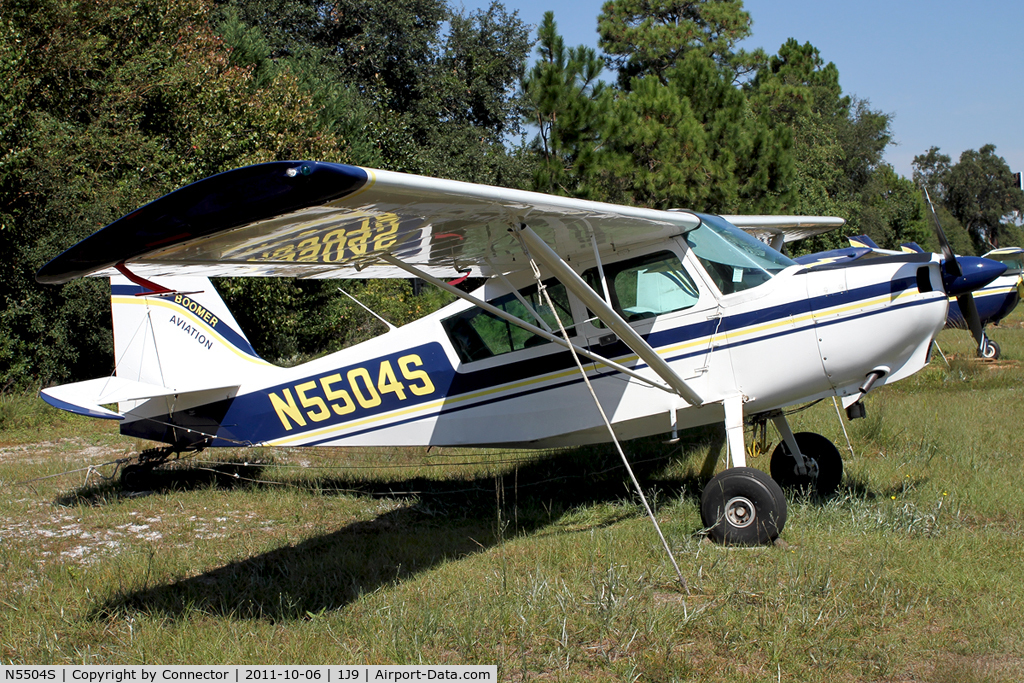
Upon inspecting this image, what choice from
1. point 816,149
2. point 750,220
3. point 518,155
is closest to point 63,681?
point 750,220

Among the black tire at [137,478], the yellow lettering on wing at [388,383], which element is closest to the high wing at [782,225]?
the yellow lettering on wing at [388,383]

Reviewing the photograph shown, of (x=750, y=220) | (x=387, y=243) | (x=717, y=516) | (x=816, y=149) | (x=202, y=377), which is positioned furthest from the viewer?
(x=816, y=149)

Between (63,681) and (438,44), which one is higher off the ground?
(438,44)

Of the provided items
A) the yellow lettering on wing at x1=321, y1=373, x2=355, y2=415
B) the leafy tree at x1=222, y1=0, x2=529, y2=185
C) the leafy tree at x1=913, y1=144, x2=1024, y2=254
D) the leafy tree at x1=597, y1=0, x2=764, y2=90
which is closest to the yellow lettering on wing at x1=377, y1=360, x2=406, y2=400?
the yellow lettering on wing at x1=321, y1=373, x2=355, y2=415

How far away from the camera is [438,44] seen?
126ft

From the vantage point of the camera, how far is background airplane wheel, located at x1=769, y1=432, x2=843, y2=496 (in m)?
6.57

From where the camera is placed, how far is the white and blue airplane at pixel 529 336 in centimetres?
459

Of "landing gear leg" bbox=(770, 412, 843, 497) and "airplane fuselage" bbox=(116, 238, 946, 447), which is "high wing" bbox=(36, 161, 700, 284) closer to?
"airplane fuselage" bbox=(116, 238, 946, 447)

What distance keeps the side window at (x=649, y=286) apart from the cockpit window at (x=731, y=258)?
0.65 ft

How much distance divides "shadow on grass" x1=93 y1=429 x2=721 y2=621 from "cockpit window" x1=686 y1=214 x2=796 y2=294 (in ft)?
6.69

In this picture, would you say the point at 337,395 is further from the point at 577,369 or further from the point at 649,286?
the point at 649,286

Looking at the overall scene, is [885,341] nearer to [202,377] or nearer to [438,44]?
[202,377]

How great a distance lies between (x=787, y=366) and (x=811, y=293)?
573 mm

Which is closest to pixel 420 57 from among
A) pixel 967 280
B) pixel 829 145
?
pixel 829 145
